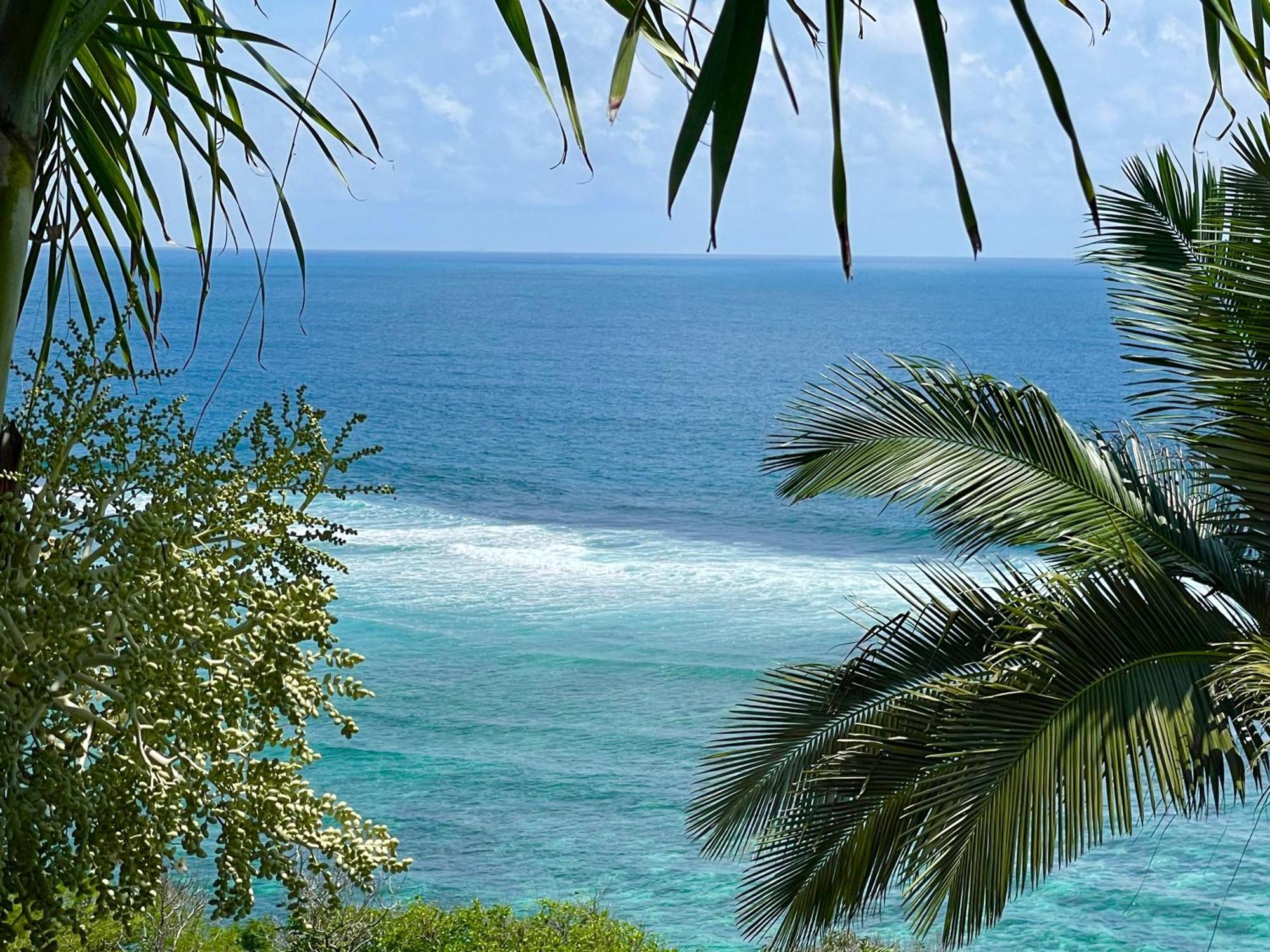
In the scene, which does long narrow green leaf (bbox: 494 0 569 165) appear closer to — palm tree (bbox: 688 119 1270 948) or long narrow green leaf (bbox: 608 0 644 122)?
long narrow green leaf (bbox: 608 0 644 122)

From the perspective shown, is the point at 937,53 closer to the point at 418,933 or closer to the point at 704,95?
the point at 704,95

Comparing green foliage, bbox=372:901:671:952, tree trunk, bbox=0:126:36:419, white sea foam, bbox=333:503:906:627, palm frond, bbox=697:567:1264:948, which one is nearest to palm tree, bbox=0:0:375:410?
tree trunk, bbox=0:126:36:419

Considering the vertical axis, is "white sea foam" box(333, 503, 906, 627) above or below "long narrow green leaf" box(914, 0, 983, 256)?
below

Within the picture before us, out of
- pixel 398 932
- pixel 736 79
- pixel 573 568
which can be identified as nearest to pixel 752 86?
pixel 736 79

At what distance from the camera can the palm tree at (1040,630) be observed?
3.91 meters

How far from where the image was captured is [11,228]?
1.44m

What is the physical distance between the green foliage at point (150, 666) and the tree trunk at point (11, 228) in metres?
0.47

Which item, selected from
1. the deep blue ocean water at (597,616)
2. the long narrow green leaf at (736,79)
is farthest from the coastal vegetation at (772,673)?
the deep blue ocean water at (597,616)

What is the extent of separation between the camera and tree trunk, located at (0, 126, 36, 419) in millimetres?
1415

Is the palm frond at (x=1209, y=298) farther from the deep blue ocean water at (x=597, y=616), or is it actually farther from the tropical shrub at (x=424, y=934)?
the deep blue ocean water at (x=597, y=616)

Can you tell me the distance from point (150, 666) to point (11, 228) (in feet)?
2.16

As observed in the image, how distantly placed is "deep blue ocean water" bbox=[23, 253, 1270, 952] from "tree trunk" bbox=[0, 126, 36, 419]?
4.92m

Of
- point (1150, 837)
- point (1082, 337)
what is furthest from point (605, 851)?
point (1082, 337)

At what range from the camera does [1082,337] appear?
7575cm
